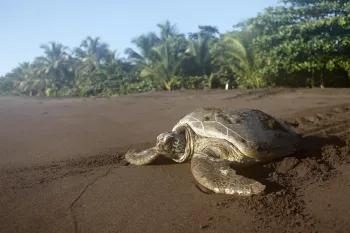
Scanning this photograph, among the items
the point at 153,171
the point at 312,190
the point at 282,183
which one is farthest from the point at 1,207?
the point at 312,190

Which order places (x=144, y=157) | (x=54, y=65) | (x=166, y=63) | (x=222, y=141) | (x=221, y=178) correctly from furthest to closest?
(x=54, y=65) → (x=166, y=63) → (x=144, y=157) → (x=222, y=141) → (x=221, y=178)

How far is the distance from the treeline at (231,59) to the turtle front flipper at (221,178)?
10.00m

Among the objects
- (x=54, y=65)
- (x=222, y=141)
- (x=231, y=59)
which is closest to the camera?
(x=222, y=141)

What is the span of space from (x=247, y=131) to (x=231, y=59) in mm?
14567

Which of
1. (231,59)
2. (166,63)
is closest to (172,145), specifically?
(231,59)

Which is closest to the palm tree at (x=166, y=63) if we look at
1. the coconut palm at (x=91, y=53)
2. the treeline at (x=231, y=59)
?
the treeline at (x=231, y=59)

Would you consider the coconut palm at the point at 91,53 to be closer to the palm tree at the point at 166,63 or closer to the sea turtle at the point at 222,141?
the palm tree at the point at 166,63

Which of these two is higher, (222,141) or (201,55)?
(201,55)

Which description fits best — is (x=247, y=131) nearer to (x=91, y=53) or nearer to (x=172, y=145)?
(x=172, y=145)

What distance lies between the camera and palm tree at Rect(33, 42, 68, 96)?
31097mm

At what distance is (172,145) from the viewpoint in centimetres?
299

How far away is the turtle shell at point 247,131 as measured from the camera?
2.82 metres

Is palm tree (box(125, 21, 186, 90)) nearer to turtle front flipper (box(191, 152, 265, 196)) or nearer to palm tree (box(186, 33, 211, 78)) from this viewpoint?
palm tree (box(186, 33, 211, 78))

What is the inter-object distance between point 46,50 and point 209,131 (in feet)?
118
